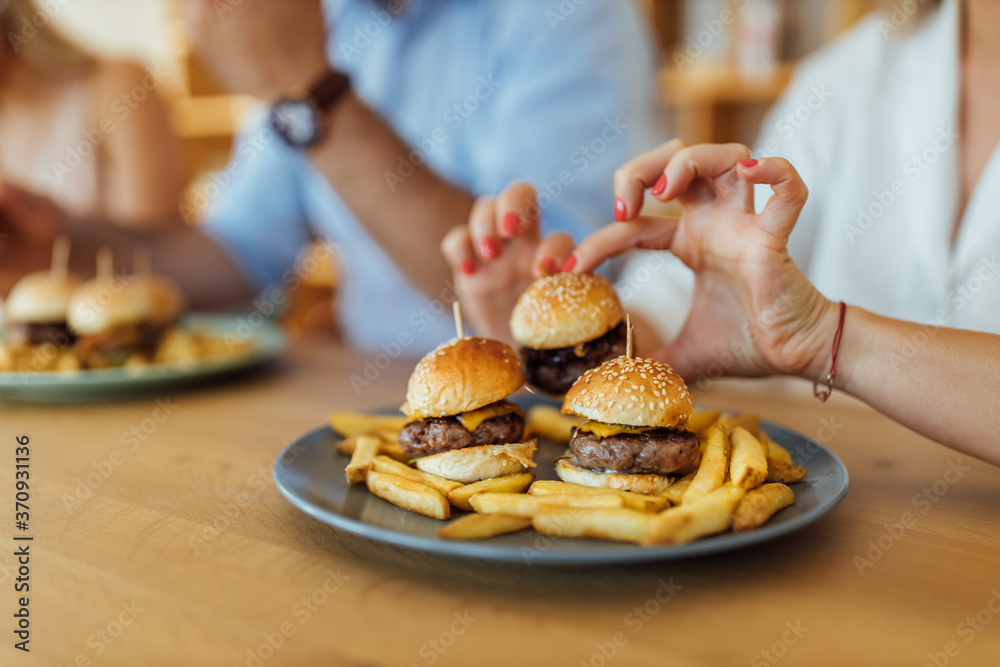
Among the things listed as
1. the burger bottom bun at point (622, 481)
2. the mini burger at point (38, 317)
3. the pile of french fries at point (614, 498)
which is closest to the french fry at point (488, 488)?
the pile of french fries at point (614, 498)

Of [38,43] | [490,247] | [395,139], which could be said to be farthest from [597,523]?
[38,43]

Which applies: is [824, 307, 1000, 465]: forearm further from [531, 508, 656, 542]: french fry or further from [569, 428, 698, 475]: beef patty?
[531, 508, 656, 542]: french fry

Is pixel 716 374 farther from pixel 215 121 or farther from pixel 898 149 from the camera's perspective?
pixel 215 121

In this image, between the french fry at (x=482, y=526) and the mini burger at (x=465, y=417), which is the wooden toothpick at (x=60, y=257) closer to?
the mini burger at (x=465, y=417)

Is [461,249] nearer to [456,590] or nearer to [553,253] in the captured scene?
[553,253]

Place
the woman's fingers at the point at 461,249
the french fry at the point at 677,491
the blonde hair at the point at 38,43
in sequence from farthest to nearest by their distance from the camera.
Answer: the blonde hair at the point at 38,43, the woman's fingers at the point at 461,249, the french fry at the point at 677,491

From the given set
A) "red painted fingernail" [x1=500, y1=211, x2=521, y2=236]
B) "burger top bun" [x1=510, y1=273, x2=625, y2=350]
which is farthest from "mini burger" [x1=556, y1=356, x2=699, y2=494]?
"red painted fingernail" [x1=500, y1=211, x2=521, y2=236]
